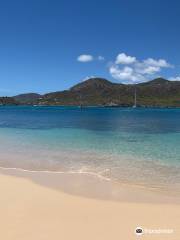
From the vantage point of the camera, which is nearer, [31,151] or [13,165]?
[13,165]

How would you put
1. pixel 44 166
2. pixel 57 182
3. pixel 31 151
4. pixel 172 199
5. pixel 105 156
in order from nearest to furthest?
pixel 172 199 < pixel 57 182 < pixel 44 166 < pixel 105 156 < pixel 31 151

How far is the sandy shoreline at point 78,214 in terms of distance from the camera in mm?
6988

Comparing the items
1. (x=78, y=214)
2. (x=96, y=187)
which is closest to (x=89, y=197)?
(x=96, y=187)

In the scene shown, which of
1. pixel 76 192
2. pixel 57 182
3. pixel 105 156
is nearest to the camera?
pixel 76 192

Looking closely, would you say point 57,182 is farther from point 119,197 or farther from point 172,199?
point 172,199

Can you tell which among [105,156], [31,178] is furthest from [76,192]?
[105,156]

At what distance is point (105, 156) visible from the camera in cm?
1842

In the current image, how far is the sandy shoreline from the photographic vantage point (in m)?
6.99

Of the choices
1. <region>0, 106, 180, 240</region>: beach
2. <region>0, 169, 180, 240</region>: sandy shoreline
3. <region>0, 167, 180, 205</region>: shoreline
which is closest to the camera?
<region>0, 169, 180, 240</region>: sandy shoreline

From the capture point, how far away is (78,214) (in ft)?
26.8

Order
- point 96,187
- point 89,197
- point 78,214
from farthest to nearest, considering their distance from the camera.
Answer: point 96,187 < point 89,197 < point 78,214

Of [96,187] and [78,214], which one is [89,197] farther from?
[78,214]

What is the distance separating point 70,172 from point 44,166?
6.12ft

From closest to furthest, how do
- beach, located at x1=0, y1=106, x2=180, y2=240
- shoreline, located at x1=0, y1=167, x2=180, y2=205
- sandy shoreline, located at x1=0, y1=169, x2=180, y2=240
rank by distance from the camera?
1. sandy shoreline, located at x1=0, y1=169, x2=180, y2=240
2. beach, located at x1=0, y1=106, x2=180, y2=240
3. shoreline, located at x1=0, y1=167, x2=180, y2=205
